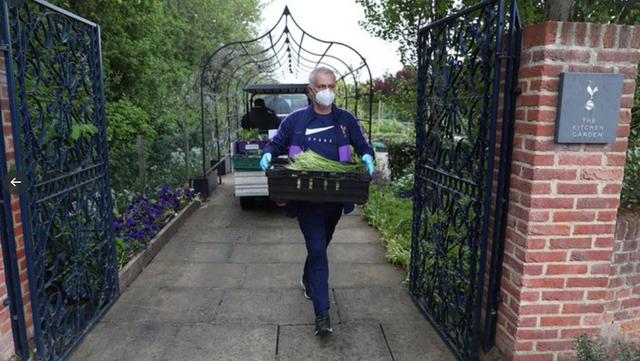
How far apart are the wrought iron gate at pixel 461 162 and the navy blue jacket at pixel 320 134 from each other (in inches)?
23.7

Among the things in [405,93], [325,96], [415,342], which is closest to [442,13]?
[405,93]

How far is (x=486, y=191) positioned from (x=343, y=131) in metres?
1.21

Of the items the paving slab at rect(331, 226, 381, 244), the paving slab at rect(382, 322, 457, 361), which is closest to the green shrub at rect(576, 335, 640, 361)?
the paving slab at rect(382, 322, 457, 361)

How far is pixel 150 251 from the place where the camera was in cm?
491

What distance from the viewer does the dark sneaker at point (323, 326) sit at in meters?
3.28

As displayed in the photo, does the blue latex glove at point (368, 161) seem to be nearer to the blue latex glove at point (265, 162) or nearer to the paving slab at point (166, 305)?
the blue latex glove at point (265, 162)

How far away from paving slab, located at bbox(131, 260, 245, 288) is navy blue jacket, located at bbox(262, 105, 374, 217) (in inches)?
55.8

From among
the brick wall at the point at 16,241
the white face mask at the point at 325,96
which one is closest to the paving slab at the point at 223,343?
the brick wall at the point at 16,241

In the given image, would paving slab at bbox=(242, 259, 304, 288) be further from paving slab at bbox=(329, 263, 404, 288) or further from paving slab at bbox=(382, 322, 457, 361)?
paving slab at bbox=(382, 322, 457, 361)

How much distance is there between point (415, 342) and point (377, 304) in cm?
65

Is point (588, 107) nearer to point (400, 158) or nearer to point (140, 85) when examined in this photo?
point (400, 158)

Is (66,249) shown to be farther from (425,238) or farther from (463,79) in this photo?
(463,79)

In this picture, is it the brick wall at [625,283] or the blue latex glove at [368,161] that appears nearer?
the brick wall at [625,283]

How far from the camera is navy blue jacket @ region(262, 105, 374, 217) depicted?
336 cm
